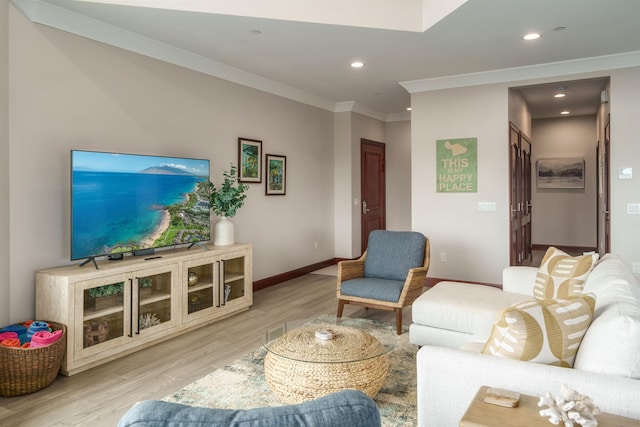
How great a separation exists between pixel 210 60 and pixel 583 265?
3956mm

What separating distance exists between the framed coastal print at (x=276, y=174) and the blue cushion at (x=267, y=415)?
195 inches

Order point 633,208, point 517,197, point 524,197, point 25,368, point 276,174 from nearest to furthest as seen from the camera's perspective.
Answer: point 25,368, point 633,208, point 276,174, point 517,197, point 524,197

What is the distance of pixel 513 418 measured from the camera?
135cm

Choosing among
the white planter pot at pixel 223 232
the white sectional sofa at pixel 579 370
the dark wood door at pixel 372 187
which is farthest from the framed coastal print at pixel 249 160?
the white sectional sofa at pixel 579 370

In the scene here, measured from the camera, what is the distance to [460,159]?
556 centimetres

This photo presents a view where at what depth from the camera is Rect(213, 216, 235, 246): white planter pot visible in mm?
4586

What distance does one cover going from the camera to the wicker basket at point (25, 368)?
8.89 feet

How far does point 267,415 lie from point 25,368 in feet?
8.71

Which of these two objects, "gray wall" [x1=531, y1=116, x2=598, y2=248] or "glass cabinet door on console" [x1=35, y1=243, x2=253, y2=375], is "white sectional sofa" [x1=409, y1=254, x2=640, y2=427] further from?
"gray wall" [x1=531, y1=116, x2=598, y2=248]

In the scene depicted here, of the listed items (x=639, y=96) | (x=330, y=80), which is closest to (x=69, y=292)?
(x=330, y=80)

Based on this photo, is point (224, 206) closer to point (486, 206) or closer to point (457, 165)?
point (457, 165)

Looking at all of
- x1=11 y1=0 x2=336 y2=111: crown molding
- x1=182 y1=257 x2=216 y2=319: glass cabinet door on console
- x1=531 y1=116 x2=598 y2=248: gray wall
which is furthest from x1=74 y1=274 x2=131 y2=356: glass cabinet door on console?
x1=531 y1=116 x2=598 y2=248: gray wall

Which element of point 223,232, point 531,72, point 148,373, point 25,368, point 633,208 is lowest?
point 148,373

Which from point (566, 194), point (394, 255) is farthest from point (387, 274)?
point (566, 194)
